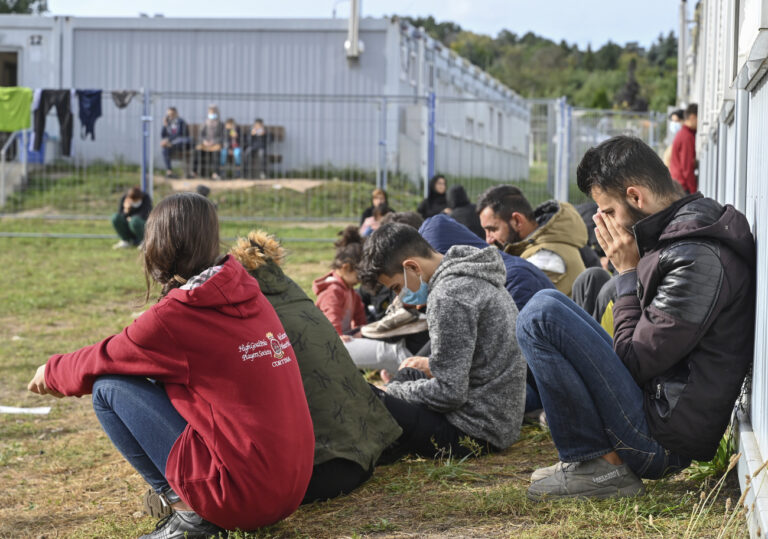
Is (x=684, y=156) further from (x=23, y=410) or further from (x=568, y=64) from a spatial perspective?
(x=568, y=64)

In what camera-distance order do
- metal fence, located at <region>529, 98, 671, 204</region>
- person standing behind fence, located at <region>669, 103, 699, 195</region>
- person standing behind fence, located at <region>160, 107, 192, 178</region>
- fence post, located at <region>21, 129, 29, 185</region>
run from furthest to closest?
metal fence, located at <region>529, 98, 671, 204</region>
fence post, located at <region>21, 129, 29, 185</region>
person standing behind fence, located at <region>160, 107, 192, 178</region>
person standing behind fence, located at <region>669, 103, 699, 195</region>

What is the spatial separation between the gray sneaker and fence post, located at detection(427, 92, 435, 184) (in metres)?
11.3

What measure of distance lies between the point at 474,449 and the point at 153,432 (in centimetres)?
162

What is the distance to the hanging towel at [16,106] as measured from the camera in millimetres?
15305

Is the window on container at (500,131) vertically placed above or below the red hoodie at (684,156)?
above

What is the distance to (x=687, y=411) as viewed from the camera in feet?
10.3

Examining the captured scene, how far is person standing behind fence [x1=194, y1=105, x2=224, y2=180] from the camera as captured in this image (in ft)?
52.1

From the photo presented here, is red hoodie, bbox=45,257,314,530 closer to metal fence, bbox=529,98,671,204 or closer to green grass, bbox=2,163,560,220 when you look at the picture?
green grass, bbox=2,163,560,220

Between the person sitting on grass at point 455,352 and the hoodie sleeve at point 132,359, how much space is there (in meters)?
1.28

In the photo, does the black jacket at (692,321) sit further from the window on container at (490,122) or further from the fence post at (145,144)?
the window on container at (490,122)

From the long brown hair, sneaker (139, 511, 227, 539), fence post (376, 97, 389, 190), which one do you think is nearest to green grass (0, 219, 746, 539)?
sneaker (139, 511, 227, 539)

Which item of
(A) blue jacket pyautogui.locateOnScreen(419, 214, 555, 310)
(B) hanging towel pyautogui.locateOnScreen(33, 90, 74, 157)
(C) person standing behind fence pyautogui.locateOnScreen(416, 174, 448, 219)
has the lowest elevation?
(A) blue jacket pyautogui.locateOnScreen(419, 214, 555, 310)

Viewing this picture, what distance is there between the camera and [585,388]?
10.9 ft

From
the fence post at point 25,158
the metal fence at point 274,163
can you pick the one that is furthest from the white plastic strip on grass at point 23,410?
the fence post at point 25,158
